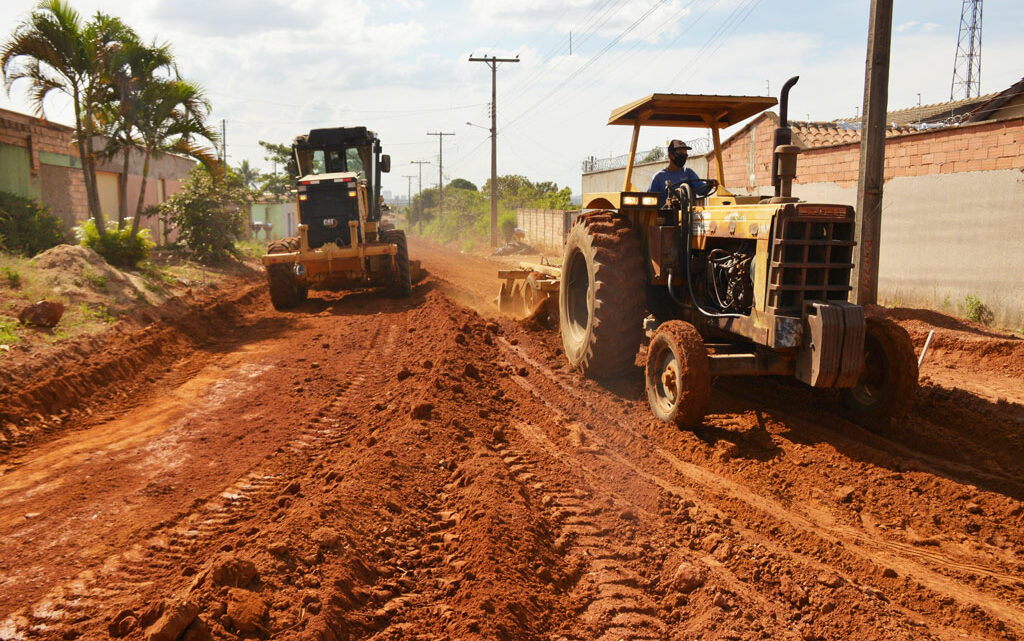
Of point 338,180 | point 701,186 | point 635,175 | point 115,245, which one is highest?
point 635,175

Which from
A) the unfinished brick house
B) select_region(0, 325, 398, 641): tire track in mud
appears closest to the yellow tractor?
select_region(0, 325, 398, 641): tire track in mud

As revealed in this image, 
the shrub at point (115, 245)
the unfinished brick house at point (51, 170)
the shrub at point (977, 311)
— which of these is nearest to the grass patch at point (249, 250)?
the unfinished brick house at point (51, 170)

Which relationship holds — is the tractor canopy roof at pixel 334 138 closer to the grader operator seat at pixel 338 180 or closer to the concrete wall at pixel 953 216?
the grader operator seat at pixel 338 180

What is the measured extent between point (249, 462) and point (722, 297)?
13.5 ft

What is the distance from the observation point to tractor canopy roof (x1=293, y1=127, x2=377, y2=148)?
1404 cm

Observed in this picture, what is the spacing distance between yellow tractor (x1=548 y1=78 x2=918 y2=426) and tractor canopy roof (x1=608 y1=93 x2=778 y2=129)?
0.05 ft

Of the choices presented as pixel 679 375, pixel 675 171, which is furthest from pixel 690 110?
pixel 679 375

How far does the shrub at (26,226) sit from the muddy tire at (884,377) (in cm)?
1378

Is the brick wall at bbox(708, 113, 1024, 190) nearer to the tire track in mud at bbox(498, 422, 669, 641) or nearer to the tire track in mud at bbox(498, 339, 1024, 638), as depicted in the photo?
the tire track in mud at bbox(498, 339, 1024, 638)

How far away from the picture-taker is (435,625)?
319cm

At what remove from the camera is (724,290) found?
20.6 feet

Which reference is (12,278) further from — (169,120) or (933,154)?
(933,154)

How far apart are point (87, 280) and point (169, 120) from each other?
5.44 meters

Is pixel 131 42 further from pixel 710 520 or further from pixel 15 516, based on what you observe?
pixel 710 520
